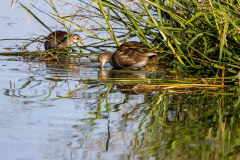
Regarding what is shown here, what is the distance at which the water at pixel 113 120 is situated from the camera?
255cm

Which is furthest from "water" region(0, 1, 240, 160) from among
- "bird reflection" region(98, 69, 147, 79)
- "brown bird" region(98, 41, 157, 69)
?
"brown bird" region(98, 41, 157, 69)

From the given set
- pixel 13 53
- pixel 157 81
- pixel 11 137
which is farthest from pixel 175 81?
pixel 13 53

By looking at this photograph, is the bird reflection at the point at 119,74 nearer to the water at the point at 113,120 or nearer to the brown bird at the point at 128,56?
the brown bird at the point at 128,56

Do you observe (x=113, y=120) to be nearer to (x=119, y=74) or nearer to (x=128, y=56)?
(x=119, y=74)

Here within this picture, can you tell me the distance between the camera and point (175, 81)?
173 inches

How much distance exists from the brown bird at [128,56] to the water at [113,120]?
50.5 inches

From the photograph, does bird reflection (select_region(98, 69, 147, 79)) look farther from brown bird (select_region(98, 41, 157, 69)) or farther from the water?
the water

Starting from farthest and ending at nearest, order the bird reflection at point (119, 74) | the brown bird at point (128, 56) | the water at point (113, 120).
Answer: the brown bird at point (128, 56) < the bird reflection at point (119, 74) < the water at point (113, 120)

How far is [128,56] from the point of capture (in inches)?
242

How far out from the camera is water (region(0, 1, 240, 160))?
2.55 m

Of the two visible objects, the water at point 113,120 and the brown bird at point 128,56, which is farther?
the brown bird at point 128,56

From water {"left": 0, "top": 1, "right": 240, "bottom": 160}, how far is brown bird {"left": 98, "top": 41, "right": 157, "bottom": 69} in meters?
1.28

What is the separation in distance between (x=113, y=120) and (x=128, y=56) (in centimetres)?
305


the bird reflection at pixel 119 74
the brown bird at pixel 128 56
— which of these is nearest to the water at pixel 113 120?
the bird reflection at pixel 119 74
